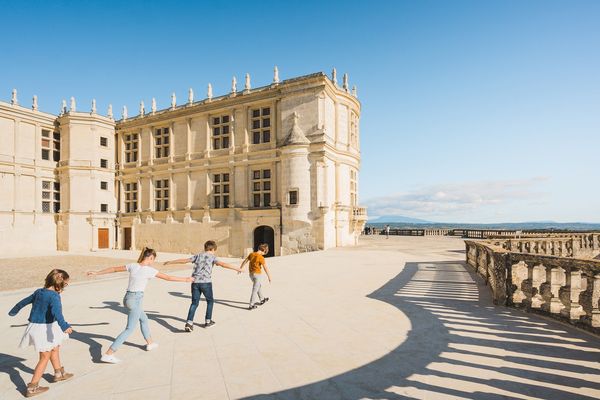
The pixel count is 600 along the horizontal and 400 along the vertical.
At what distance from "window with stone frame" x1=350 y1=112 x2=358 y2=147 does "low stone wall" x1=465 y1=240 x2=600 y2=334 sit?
1935cm

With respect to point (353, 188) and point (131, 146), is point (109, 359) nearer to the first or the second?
point (353, 188)

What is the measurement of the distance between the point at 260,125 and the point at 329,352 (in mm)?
22479

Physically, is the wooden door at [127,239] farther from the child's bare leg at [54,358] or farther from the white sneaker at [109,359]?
the child's bare leg at [54,358]

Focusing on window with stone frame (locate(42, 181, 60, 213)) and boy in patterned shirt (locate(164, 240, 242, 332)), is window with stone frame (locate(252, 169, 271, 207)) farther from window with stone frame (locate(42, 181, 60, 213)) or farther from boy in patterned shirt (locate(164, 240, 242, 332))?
window with stone frame (locate(42, 181, 60, 213))

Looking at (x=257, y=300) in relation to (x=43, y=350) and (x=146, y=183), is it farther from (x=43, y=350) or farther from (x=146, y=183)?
(x=146, y=183)

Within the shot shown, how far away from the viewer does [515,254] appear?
729 cm

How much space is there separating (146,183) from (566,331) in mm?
31707

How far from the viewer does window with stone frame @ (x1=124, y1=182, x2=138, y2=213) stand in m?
31.8

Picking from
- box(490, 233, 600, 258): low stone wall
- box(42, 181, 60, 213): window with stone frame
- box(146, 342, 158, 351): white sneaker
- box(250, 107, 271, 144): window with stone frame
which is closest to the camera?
box(146, 342, 158, 351): white sneaker

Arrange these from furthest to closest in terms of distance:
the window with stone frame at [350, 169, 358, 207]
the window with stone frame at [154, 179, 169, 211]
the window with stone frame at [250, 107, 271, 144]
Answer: the window with stone frame at [154, 179, 169, 211] → the window with stone frame at [350, 169, 358, 207] → the window with stone frame at [250, 107, 271, 144]

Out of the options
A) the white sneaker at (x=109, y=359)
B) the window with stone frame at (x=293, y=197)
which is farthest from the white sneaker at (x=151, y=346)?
the window with stone frame at (x=293, y=197)

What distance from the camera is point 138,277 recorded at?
16.6 ft

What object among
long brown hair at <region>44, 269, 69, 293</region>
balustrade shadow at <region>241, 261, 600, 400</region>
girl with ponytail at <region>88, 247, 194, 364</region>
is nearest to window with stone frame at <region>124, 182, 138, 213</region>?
girl with ponytail at <region>88, 247, 194, 364</region>

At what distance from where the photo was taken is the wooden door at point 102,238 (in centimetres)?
3097
